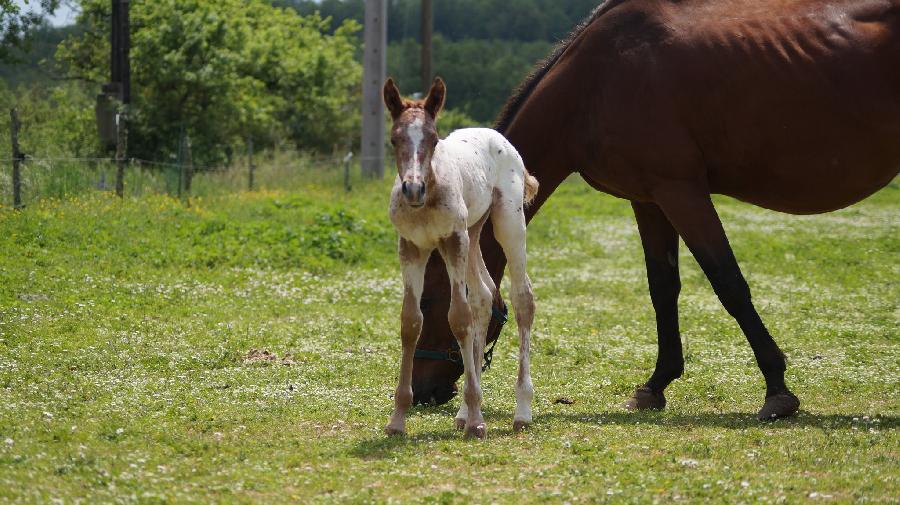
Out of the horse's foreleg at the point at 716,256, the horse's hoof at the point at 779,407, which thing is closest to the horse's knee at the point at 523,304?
the horse's foreleg at the point at 716,256

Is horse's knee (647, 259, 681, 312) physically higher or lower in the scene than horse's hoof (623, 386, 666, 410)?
higher

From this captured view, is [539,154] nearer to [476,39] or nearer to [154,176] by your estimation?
[154,176]

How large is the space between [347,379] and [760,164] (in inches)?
148

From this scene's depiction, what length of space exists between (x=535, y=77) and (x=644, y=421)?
2996 mm

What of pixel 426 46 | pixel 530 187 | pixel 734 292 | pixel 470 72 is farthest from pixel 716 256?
A: pixel 470 72

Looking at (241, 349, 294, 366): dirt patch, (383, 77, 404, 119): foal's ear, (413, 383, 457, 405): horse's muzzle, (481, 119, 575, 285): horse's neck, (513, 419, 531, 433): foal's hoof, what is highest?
(383, 77, 404, 119): foal's ear

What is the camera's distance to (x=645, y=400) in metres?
9.05

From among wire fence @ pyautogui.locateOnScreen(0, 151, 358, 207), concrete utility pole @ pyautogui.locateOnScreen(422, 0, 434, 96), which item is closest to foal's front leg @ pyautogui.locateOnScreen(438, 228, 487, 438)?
wire fence @ pyautogui.locateOnScreen(0, 151, 358, 207)

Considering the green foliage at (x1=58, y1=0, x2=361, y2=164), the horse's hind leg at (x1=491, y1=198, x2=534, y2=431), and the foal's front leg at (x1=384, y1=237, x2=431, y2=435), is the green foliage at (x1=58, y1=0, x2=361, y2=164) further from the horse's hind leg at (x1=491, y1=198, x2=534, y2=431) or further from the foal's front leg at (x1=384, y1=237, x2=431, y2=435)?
the foal's front leg at (x1=384, y1=237, x2=431, y2=435)

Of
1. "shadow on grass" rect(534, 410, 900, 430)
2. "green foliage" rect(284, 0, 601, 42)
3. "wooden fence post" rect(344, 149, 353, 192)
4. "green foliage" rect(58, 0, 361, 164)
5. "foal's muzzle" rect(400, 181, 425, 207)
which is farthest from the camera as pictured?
"green foliage" rect(284, 0, 601, 42)

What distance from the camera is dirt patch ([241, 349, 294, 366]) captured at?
33.4ft

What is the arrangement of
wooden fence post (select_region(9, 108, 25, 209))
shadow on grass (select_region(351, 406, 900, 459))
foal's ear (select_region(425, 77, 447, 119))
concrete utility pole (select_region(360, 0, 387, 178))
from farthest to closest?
1. concrete utility pole (select_region(360, 0, 387, 178))
2. wooden fence post (select_region(9, 108, 25, 209))
3. shadow on grass (select_region(351, 406, 900, 459))
4. foal's ear (select_region(425, 77, 447, 119))

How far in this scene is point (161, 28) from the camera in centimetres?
2595

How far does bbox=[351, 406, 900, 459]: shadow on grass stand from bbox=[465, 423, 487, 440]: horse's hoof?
0.25ft
